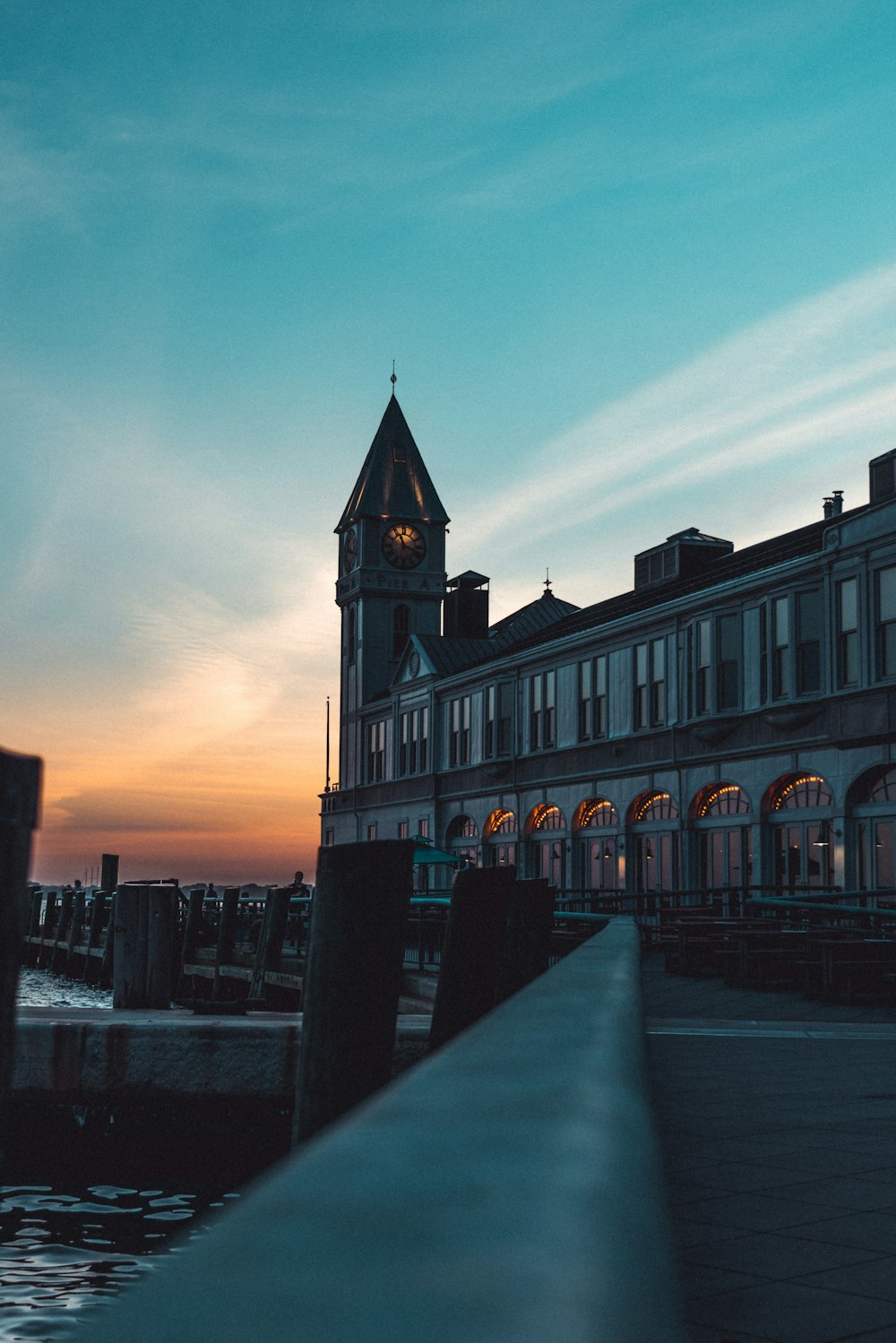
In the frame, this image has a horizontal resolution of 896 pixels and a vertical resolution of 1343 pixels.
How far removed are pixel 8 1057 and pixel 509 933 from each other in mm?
7148

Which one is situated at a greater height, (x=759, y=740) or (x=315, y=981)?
(x=759, y=740)

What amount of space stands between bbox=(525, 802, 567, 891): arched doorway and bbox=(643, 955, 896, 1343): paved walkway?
3510cm

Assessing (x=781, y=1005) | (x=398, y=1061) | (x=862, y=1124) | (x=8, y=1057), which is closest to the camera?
(x=8, y=1057)

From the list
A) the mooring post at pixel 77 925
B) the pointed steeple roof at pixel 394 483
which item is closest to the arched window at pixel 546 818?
the mooring post at pixel 77 925

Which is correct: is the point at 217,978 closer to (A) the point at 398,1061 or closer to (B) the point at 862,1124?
(A) the point at 398,1061

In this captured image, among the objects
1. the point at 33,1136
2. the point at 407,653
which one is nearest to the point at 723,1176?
the point at 33,1136

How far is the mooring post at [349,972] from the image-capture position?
14.1 ft

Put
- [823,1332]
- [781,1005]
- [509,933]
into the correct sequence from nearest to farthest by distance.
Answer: [823,1332], [509,933], [781,1005]

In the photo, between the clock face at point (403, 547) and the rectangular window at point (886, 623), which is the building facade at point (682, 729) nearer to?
the rectangular window at point (886, 623)

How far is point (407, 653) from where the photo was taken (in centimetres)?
5819

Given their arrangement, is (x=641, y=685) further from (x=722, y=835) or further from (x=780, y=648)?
(x=780, y=648)

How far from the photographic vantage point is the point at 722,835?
118ft

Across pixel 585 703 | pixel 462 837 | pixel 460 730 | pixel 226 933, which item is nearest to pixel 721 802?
pixel 585 703

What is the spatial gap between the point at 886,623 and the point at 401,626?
41241 millimetres
